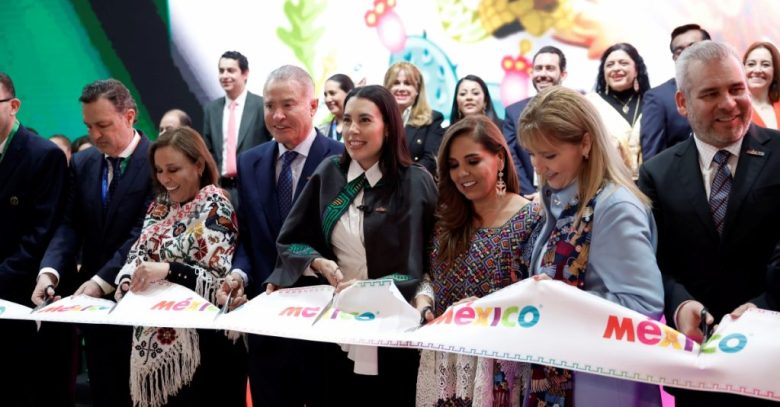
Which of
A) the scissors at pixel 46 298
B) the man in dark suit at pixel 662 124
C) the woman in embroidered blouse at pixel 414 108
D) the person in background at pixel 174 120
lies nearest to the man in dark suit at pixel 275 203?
the scissors at pixel 46 298

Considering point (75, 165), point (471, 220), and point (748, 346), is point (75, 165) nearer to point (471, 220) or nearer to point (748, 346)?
point (471, 220)

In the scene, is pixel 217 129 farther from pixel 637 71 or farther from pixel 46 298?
pixel 637 71

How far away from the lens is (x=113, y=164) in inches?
178

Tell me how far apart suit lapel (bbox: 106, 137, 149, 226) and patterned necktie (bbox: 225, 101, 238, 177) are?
2145 mm

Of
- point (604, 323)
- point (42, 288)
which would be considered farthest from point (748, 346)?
point (42, 288)

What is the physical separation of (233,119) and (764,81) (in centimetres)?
386

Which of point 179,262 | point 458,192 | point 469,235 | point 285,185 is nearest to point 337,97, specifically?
point 285,185

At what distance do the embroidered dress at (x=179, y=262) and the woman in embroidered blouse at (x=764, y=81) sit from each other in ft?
10.2

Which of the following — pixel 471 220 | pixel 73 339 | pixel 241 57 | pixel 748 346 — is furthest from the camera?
pixel 241 57

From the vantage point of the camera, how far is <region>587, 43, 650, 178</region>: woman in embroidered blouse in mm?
5312

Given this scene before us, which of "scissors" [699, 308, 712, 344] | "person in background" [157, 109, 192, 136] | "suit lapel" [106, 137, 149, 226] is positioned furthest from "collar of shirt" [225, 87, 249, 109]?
"scissors" [699, 308, 712, 344]

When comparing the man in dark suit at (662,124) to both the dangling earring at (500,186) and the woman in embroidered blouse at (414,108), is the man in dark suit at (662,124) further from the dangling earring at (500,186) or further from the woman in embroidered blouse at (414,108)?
the dangling earring at (500,186)

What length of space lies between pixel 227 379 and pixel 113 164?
4.04 feet

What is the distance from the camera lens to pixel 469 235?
11.0 feet
